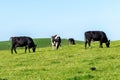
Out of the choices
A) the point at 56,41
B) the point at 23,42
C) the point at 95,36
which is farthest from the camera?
the point at 56,41

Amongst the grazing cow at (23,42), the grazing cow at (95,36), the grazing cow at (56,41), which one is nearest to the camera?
the grazing cow at (95,36)

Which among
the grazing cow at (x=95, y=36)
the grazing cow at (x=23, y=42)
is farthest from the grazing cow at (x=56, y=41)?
the grazing cow at (x=95, y=36)

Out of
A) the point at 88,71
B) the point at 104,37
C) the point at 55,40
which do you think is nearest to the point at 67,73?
the point at 88,71

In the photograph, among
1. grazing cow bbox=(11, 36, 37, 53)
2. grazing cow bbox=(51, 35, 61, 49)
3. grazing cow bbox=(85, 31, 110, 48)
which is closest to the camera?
grazing cow bbox=(85, 31, 110, 48)

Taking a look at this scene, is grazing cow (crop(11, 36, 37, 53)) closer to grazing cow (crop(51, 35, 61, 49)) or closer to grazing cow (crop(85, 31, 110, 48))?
grazing cow (crop(51, 35, 61, 49))

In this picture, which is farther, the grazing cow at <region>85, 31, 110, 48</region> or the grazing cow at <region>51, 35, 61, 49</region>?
the grazing cow at <region>51, 35, 61, 49</region>

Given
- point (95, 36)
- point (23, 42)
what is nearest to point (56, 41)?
point (23, 42)

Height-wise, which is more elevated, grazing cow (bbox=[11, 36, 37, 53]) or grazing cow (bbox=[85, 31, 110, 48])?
grazing cow (bbox=[85, 31, 110, 48])

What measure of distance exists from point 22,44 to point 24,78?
28890 mm

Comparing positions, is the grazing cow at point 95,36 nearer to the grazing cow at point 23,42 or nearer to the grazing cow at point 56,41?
the grazing cow at point 56,41

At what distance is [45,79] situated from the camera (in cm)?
1900

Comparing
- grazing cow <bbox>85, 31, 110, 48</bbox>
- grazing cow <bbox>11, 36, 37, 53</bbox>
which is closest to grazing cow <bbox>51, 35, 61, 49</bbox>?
grazing cow <bbox>11, 36, 37, 53</bbox>

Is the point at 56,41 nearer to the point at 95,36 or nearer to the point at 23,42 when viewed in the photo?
the point at 23,42

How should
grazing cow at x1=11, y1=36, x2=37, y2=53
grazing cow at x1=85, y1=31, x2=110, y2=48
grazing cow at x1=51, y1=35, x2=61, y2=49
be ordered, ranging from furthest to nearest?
grazing cow at x1=51, y1=35, x2=61, y2=49, grazing cow at x1=11, y1=36, x2=37, y2=53, grazing cow at x1=85, y1=31, x2=110, y2=48
